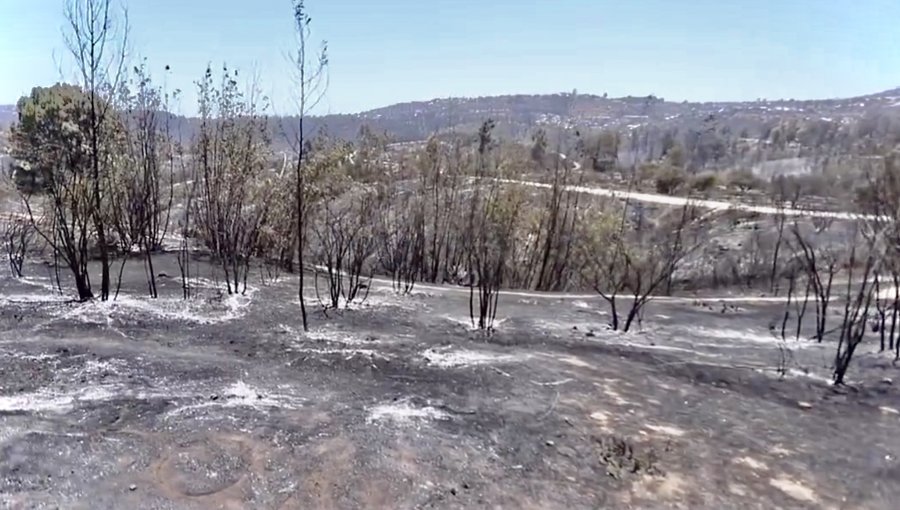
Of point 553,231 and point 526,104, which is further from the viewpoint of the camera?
point 526,104

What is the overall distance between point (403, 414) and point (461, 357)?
52.1 inches

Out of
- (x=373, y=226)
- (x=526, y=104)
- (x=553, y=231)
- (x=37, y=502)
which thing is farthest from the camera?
(x=526, y=104)

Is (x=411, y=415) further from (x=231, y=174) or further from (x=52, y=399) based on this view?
(x=231, y=174)

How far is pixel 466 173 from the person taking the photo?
13281 mm

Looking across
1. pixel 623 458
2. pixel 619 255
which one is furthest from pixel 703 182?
pixel 623 458

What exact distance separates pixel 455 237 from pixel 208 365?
7618mm

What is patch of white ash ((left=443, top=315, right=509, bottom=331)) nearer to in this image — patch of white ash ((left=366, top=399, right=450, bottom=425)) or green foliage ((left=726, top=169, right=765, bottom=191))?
patch of white ash ((left=366, top=399, right=450, bottom=425))

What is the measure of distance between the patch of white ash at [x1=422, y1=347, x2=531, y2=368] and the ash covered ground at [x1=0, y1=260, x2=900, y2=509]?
26mm

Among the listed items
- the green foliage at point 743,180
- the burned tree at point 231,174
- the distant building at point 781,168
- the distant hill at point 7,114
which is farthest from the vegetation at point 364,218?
the green foliage at point 743,180

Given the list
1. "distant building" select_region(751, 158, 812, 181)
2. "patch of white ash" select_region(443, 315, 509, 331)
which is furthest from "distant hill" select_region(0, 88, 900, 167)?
"patch of white ash" select_region(443, 315, 509, 331)

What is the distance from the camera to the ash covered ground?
317 cm

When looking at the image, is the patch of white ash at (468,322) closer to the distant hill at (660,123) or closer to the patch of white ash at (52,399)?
the distant hill at (660,123)

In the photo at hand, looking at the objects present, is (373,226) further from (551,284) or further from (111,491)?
(111,491)

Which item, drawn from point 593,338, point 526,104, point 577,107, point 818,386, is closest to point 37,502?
point 593,338
